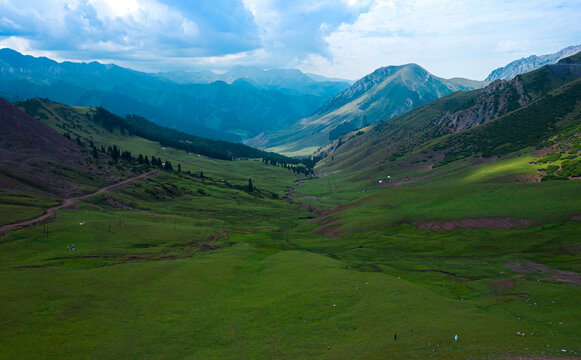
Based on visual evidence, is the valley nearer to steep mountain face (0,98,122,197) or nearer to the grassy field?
the grassy field

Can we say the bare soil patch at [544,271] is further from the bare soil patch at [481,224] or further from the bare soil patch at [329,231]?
the bare soil patch at [329,231]

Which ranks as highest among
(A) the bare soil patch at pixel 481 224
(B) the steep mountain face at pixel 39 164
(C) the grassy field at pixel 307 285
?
(B) the steep mountain face at pixel 39 164

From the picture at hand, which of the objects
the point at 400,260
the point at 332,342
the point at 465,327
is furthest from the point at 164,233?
the point at 465,327

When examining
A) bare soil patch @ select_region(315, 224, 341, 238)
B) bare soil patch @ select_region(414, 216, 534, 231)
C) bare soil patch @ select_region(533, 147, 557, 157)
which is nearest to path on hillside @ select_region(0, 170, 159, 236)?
bare soil patch @ select_region(315, 224, 341, 238)

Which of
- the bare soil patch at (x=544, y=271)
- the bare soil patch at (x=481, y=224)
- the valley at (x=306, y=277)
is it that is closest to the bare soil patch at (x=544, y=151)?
the valley at (x=306, y=277)

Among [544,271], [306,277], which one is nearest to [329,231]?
[306,277]

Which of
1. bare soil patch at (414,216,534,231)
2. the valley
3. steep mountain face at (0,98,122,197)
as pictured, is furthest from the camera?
steep mountain face at (0,98,122,197)
